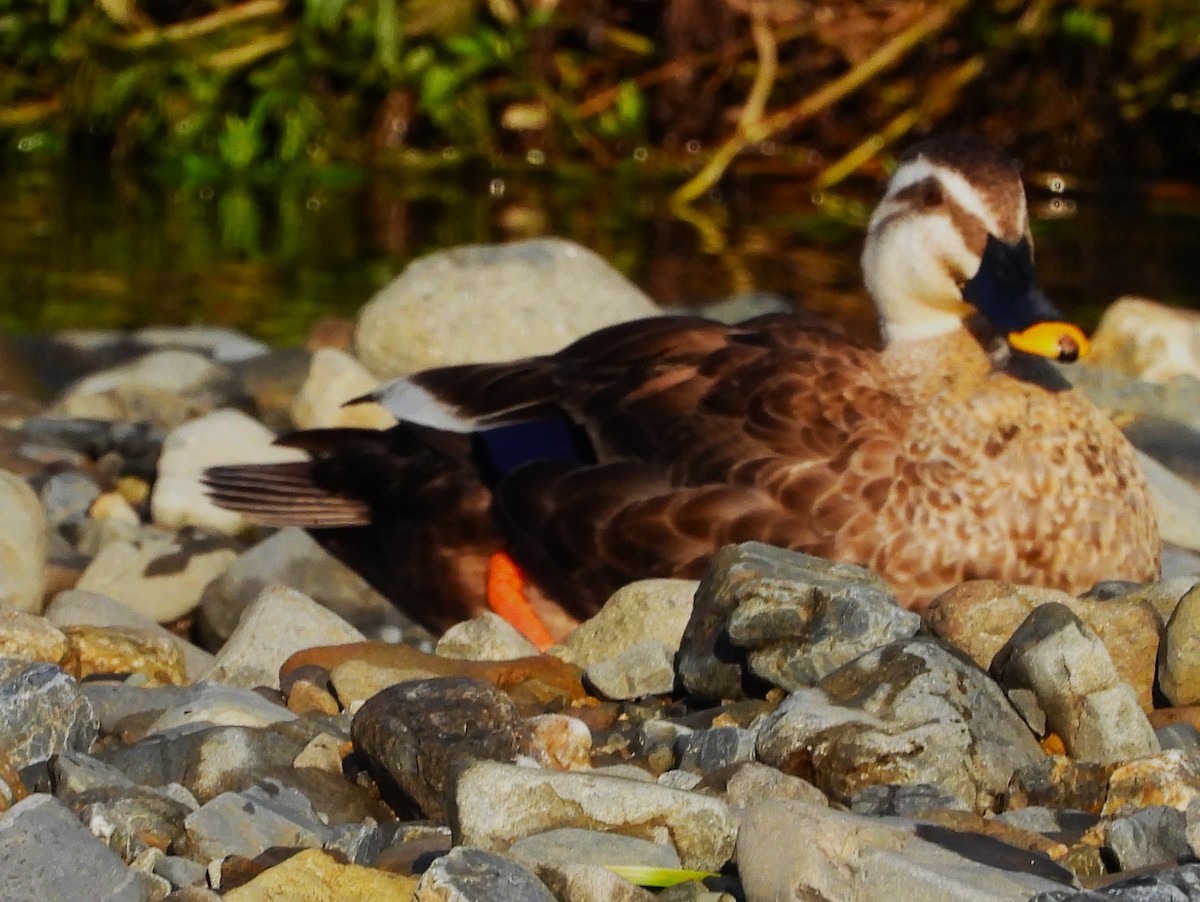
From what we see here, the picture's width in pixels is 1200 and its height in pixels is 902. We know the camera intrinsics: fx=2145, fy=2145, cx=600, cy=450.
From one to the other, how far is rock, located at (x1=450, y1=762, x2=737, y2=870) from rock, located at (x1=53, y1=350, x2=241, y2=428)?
4205mm

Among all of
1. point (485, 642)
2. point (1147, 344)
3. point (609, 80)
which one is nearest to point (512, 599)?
point (485, 642)

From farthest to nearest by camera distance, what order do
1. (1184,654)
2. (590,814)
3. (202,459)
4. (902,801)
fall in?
(202,459)
(1184,654)
(902,801)
(590,814)

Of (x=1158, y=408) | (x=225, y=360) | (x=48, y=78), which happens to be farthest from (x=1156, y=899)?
(x=48, y=78)

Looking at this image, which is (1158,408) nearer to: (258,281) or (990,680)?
(990,680)

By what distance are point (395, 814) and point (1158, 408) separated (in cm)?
405

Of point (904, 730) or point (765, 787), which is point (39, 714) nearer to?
point (765, 787)

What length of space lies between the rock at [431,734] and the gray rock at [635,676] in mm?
501

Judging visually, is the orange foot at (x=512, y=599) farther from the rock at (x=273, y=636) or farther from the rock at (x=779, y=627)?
the rock at (x=779, y=627)

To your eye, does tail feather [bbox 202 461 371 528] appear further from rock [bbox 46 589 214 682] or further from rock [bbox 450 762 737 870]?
rock [bbox 450 762 737 870]

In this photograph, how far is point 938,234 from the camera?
4.47 m

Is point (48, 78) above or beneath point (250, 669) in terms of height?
beneath

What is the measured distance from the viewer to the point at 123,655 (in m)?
3.63

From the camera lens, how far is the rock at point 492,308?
666cm

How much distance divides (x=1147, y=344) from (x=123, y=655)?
444 centimetres
